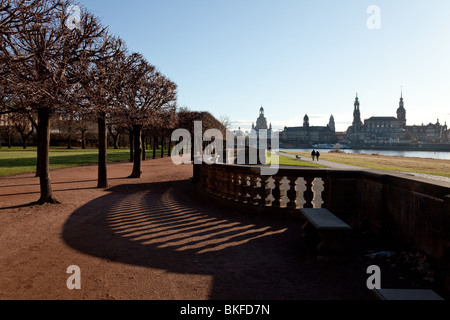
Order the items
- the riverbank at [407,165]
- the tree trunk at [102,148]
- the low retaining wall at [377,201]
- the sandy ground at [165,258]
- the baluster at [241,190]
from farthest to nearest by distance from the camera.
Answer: the riverbank at [407,165] → the tree trunk at [102,148] → the baluster at [241,190] → the low retaining wall at [377,201] → the sandy ground at [165,258]

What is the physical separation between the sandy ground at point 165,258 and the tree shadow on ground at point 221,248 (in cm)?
2

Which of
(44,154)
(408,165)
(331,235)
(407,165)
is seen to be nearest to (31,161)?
(44,154)

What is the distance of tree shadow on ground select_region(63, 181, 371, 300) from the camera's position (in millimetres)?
4207

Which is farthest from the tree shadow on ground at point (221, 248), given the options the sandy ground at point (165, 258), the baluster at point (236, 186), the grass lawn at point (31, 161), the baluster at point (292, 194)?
the grass lawn at point (31, 161)

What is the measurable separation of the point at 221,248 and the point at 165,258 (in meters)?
1.14

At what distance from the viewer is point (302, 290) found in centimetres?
411

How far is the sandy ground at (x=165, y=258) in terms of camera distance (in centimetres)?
409

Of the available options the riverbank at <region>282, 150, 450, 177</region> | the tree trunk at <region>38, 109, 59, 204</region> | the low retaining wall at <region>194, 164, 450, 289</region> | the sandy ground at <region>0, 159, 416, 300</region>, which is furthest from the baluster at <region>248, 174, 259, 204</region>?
the riverbank at <region>282, 150, 450, 177</region>

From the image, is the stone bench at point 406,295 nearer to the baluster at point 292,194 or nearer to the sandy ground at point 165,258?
the sandy ground at point 165,258

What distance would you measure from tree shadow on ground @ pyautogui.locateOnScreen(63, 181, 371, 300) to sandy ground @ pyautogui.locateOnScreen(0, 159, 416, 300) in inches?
0.6

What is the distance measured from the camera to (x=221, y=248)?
582 cm

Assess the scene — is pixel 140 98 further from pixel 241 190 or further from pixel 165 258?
pixel 165 258
